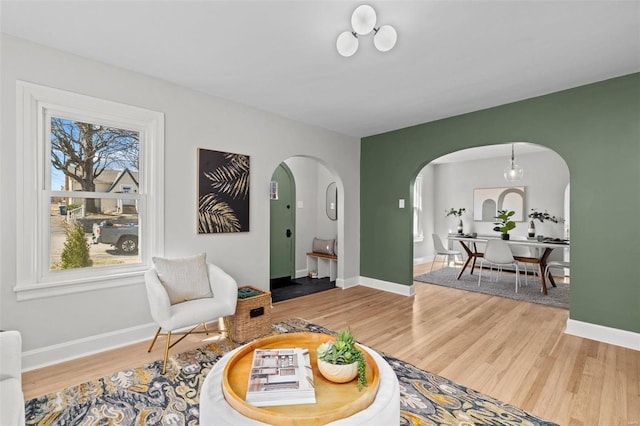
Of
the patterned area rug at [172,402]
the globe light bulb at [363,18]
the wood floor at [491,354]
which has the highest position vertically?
the globe light bulb at [363,18]

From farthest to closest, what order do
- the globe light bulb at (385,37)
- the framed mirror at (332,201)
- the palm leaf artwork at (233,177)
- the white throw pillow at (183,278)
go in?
the framed mirror at (332,201)
the palm leaf artwork at (233,177)
the white throw pillow at (183,278)
the globe light bulb at (385,37)

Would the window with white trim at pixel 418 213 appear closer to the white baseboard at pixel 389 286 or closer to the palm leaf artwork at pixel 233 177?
the white baseboard at pixel 389 286

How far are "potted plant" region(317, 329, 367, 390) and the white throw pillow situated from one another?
170 cm

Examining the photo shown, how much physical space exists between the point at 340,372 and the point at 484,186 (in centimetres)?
719

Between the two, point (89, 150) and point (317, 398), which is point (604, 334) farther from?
point (89, 150)

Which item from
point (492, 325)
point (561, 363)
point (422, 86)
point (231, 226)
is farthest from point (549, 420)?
point (231, 226)

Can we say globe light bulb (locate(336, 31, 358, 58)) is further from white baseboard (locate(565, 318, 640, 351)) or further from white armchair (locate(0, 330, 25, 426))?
white baseboard (locate(565, 318, 640, 351))

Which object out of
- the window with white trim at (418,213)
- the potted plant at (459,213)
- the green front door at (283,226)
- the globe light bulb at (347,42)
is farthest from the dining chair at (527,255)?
the globe light bulb at (347,42)

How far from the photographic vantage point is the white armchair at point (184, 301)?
230 centimetres

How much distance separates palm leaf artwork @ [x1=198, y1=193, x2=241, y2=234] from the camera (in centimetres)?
325

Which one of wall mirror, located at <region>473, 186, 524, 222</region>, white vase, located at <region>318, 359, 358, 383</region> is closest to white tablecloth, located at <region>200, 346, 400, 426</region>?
white vase, located at <region>318, 359, 358, 383</region>

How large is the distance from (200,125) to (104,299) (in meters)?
1.95

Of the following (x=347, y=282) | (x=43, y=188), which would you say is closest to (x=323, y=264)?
(x=347, y=282)

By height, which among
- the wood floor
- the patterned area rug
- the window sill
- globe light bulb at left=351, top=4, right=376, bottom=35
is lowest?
the wood floor
